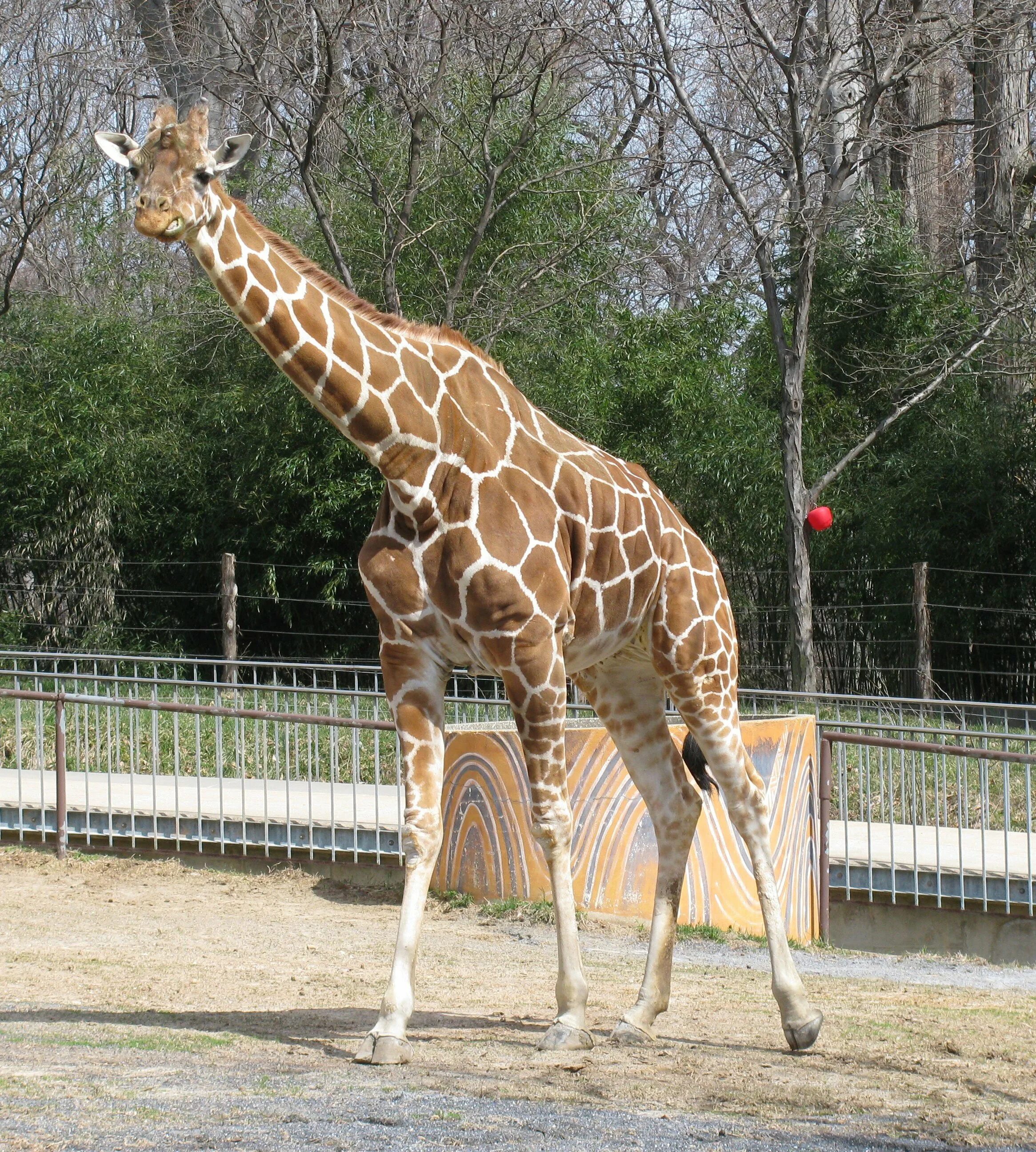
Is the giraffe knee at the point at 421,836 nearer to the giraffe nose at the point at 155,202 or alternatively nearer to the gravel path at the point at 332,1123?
the gravel path at the point at 332,1123

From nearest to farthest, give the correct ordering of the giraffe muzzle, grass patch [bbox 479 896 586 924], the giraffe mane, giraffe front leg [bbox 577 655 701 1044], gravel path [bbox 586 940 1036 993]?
1. the giraffe muzzle
2. the giraffe mane
3. giraffe front leg [bbox 577 655 701 1044]
4. gravel path [bbox 586 940 1036 993]
5. grass patch [bbox 479 896 586 924]

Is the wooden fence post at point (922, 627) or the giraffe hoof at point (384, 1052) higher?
the wooden fence post at point (922, 627)

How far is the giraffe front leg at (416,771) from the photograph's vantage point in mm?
4699

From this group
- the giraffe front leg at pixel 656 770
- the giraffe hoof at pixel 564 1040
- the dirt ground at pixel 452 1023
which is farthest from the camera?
the giraffe front leg at pixel 656 770

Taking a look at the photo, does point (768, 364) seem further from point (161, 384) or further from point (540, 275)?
point (161, 384)

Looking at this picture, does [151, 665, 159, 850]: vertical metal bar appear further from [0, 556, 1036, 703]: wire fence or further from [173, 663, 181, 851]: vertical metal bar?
[0, 556, 1036, 703]: wire fence

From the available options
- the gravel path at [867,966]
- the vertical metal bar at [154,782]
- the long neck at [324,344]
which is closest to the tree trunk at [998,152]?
the gravel path at [867,966]

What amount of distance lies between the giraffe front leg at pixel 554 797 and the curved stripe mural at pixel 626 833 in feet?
9.71

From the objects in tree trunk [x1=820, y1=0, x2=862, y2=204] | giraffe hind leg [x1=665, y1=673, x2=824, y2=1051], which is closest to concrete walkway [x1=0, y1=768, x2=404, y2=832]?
giraffe hind leg [x1=665, y1=673, x2=824, y2=1051]

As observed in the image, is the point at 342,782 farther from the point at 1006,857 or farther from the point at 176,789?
the point at 1006,857

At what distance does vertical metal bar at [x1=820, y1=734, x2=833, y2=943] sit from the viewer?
26.8ft

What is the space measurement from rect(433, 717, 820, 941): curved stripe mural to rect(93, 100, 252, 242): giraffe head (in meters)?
4.29

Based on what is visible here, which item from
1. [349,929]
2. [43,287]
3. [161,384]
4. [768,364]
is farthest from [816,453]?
[43,287]

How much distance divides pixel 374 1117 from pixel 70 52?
14856 mm
